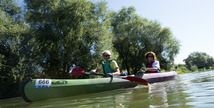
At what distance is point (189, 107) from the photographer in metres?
2.45

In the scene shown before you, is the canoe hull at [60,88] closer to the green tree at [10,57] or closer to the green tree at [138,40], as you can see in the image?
the green tree at [10,57]

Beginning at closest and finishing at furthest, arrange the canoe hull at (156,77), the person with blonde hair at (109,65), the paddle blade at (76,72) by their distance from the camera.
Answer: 1. the paddle blade at (76,72)
2. the person with blonde hair at (109,65)
3. the canoe hull at (156,77)

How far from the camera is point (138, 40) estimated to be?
24.1 m

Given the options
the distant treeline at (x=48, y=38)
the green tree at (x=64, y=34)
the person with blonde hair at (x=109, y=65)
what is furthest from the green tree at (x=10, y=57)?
Answer: the person with blonde hair at (x=109, y=65)

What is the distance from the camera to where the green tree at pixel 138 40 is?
2386 centimetres

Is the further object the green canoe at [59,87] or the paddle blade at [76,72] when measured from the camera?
the paddle blade at [76,72]

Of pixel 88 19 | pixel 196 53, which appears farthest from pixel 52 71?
pixel 196 53

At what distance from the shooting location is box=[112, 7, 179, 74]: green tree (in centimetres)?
2386

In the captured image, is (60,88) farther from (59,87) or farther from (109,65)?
(109,65)

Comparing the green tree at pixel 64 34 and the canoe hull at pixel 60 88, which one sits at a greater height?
the green tree at pixel 64 34

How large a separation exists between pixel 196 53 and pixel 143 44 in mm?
86033

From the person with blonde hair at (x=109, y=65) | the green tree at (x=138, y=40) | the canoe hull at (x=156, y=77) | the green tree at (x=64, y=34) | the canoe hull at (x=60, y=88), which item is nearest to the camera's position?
the canoe hull at (x=60, y=88)

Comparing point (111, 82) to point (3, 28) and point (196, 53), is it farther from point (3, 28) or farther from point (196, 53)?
point (196, 53)

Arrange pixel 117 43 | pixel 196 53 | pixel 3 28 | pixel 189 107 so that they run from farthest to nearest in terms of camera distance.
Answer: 1. pixel 196 53
2. pixel 117 43
3. pixel 3 28
4. pixel 189 107
